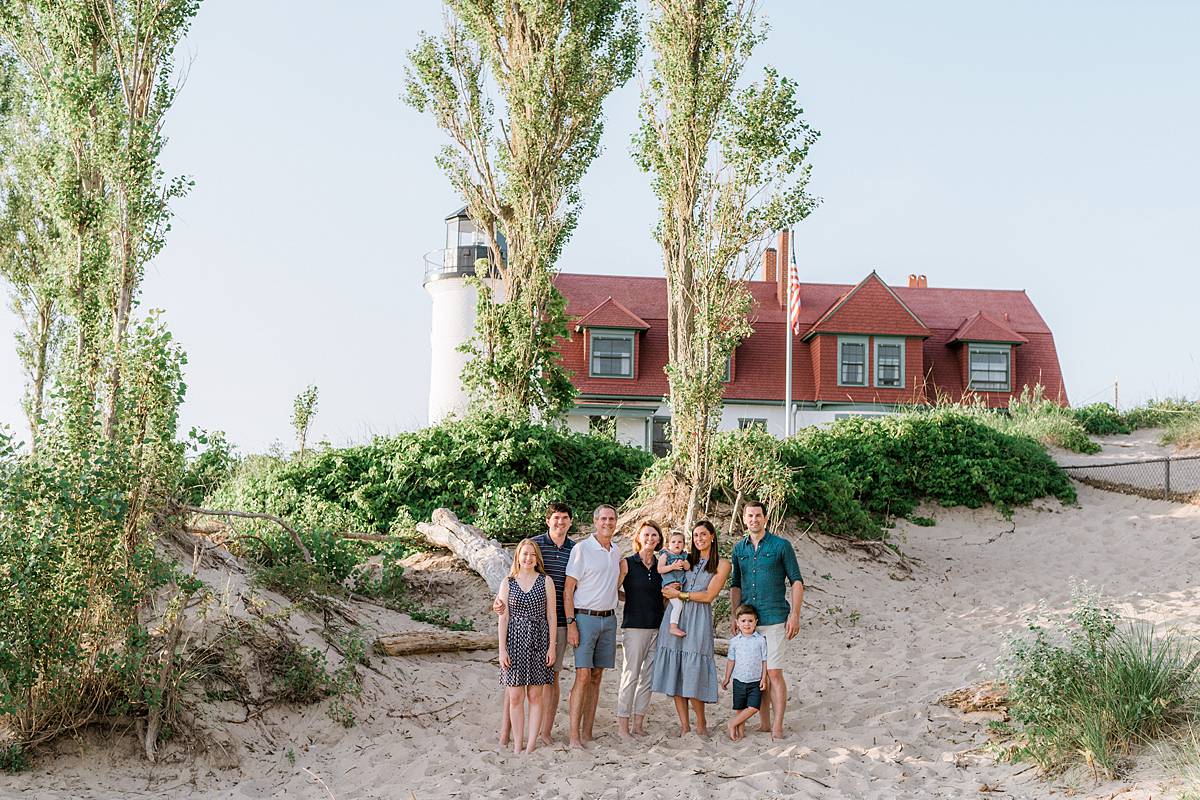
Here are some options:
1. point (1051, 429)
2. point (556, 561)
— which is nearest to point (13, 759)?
point (556, 561)

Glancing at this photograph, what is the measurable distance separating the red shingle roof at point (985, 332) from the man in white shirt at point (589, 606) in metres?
22.6

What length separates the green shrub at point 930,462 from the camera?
703 inches

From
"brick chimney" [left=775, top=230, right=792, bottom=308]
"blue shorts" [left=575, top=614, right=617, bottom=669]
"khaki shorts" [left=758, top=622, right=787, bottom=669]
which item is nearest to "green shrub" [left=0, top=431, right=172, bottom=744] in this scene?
"blue shorts" [left=575, top=614, right=617, bottom=669]

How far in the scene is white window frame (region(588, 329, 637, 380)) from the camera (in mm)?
27422

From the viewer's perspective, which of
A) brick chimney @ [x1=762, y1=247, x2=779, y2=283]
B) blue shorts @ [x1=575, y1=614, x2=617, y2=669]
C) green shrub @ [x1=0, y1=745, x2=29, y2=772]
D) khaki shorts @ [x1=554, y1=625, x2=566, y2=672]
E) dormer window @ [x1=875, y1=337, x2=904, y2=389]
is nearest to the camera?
green shrub @ [x1=0, y1=745, x2=29, y2=772]

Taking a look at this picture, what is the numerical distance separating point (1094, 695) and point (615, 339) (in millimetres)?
20965

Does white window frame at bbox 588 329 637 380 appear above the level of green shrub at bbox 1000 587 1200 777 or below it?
above

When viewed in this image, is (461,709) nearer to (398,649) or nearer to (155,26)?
(398,649)

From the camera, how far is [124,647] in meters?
7.16

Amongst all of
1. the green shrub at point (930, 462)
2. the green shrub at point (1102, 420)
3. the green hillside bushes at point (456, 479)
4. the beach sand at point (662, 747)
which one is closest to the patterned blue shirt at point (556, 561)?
the beach sand at point (662, 747)

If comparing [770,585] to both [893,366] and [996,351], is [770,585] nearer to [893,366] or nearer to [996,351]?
[893,366]

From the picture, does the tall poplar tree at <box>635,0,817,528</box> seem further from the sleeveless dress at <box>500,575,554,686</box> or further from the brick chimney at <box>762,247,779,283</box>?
the brick chimney at <box>762,247,779,283</box>

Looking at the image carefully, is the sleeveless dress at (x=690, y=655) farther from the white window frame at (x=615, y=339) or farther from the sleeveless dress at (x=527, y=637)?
the white window frame at (x=615, y=339)

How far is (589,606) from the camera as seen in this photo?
298 inches
